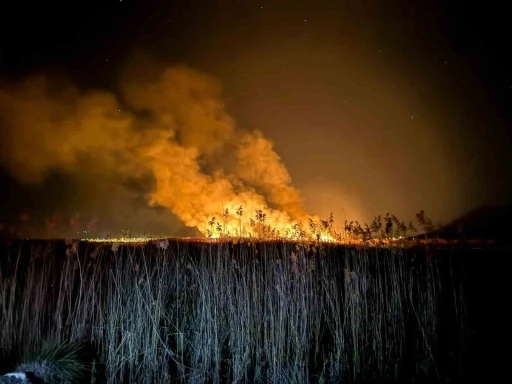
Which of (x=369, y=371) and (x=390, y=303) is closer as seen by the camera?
(x=369, y=371)

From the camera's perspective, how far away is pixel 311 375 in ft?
17.1

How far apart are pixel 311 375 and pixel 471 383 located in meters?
2.02

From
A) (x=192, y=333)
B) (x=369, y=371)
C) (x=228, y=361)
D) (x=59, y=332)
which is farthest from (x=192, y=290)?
(x=369, y=371)

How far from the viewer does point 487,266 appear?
802cm

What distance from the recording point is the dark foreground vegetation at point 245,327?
17.1ft

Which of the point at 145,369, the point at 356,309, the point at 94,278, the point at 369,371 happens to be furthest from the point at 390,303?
the point at 94,278

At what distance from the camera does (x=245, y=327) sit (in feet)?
17.8

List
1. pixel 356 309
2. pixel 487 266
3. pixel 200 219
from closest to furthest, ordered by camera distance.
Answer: pixel 356 309 → pixel 487 266 → pixel 200 219

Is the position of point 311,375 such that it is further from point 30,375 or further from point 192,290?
point 30,375

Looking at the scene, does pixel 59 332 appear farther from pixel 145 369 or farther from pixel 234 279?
pixel 234 279

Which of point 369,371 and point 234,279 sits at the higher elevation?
point 234,279

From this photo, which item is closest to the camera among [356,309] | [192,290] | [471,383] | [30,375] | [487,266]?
[30,375]

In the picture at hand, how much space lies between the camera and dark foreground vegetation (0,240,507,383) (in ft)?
17.1

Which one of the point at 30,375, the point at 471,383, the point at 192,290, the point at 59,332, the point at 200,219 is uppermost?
the point at 200,219
